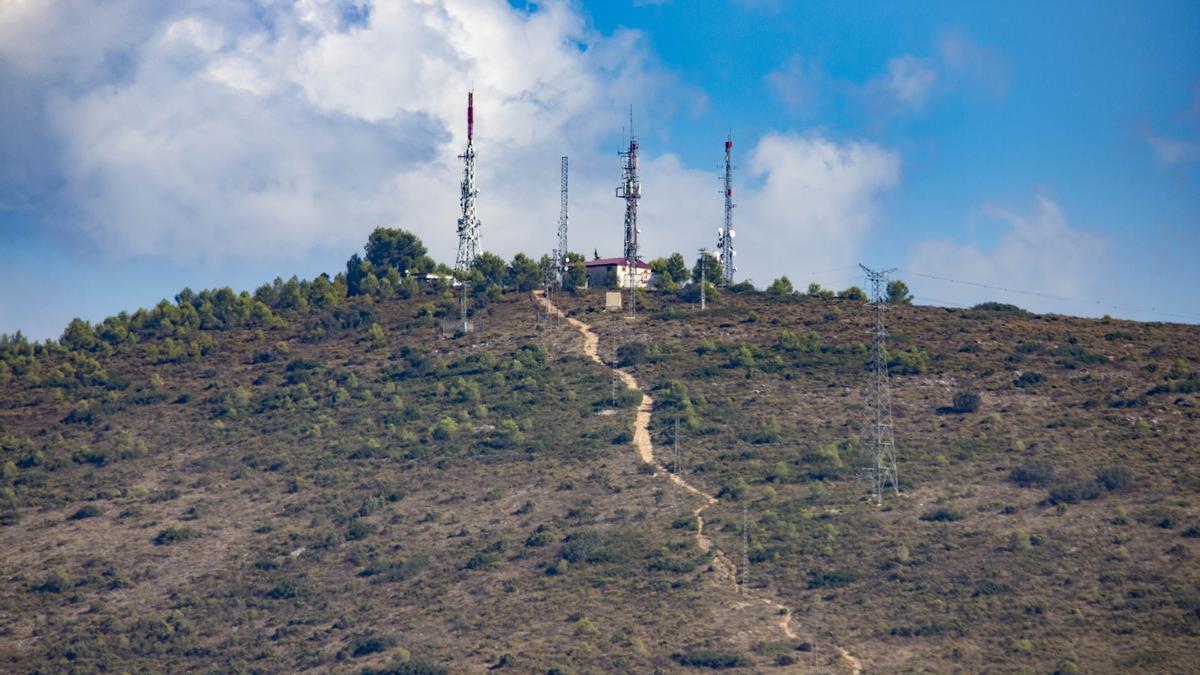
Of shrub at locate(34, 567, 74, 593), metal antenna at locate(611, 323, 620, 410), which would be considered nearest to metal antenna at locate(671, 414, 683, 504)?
metal antenna at locate(611, 323, 620, 410)

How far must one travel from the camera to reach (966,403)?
113m

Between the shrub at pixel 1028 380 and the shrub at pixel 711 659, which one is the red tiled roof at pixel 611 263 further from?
the shrub at pixel 711 659

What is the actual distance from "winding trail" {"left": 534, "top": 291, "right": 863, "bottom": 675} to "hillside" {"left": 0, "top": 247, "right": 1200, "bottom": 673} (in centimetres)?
48

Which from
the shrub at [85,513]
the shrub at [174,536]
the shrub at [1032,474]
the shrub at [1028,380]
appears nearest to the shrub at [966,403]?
the shrub at [1028,380]

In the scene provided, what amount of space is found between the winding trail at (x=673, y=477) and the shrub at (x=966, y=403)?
2232 centimetres

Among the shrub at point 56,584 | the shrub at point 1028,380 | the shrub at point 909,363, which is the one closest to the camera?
the shrub at point 56,584

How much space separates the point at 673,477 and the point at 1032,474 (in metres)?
23.4

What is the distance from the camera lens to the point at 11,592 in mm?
98812

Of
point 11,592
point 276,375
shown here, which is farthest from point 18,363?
point 11,592

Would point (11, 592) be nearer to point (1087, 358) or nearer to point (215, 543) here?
point (215, 543)

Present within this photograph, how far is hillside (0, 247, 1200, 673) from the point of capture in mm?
84750

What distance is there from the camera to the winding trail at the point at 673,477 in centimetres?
8425

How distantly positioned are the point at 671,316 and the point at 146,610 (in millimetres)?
58858

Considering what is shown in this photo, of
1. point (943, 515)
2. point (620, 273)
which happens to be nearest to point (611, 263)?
point (620, 273)
